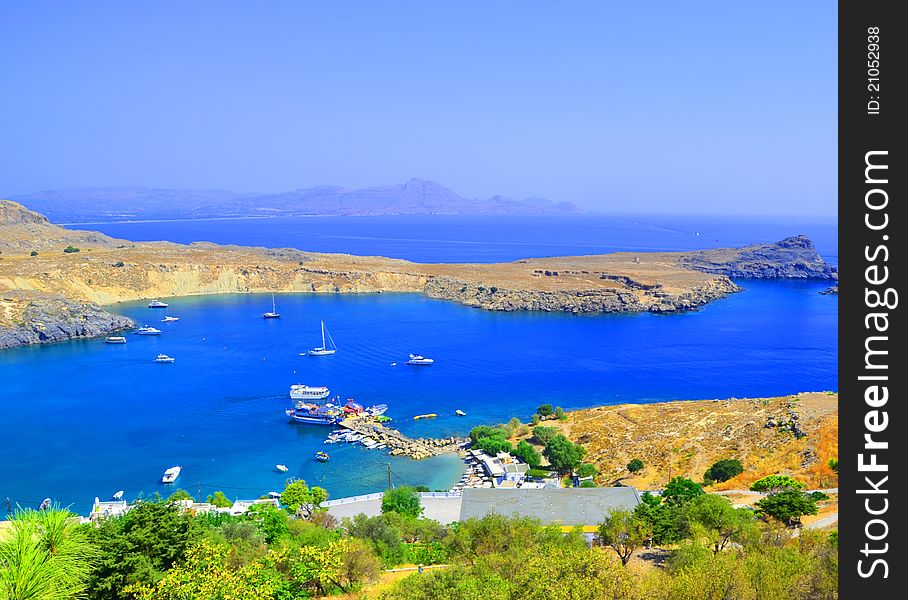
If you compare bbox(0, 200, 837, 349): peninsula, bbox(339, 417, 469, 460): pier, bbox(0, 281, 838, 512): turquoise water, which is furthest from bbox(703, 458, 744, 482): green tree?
bbox(0, 200, 837, 349): peninsula

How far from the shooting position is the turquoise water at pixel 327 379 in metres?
36.2

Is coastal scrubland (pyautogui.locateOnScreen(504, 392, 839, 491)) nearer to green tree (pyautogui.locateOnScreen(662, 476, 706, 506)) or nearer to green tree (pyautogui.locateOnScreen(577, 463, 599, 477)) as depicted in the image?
green tree (pyautogui.locateOnScreen(577, 463, 599, 477))

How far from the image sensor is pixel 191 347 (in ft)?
211

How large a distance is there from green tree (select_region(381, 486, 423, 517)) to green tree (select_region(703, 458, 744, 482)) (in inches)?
587

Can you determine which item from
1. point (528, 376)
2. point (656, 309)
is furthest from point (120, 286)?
point (656, 309)

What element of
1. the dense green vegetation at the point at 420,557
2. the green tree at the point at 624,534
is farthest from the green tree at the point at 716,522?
the green tree at the point at 624,534

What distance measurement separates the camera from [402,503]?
2595 cm

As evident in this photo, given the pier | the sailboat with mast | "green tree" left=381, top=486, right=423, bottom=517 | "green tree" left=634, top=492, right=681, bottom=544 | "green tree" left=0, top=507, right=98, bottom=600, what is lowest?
the pier

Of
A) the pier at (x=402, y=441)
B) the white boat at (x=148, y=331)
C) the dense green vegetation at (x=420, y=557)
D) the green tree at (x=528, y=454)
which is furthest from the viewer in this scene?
the white boat at (x=148, y=331)

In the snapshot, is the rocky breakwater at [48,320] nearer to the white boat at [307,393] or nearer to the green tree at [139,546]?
the white boat at [307,393]

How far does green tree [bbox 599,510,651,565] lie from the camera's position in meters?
19.2

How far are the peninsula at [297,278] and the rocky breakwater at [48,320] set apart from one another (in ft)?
0.32

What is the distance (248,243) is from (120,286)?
3705 inches
